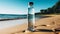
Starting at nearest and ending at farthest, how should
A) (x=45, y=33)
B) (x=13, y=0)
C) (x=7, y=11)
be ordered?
(x=45, y=33) → (x=13, y=0) → (x=7, y=11)

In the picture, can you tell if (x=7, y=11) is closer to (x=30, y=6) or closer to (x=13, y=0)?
(x=13, y=0)

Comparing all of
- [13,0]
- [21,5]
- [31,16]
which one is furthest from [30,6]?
[21,5]

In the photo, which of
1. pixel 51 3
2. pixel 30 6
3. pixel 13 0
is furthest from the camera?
pixel 51 3

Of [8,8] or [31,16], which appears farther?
[8,8]

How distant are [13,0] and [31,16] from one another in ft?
3.02

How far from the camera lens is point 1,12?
216cm

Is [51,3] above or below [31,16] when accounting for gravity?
above

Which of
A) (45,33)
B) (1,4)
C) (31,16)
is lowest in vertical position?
(45,33)

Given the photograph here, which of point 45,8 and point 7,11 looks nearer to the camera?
point 7,11

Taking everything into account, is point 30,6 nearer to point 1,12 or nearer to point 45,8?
point 1,12

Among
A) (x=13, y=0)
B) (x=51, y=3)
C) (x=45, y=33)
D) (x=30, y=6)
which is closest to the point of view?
(x=45, y=33)

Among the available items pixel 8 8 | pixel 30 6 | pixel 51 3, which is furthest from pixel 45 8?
pixel 30 6

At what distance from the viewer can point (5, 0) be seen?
211cm

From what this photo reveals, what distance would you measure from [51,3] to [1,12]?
2.95 ft
